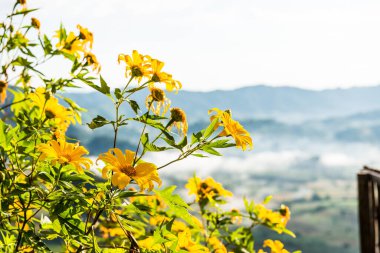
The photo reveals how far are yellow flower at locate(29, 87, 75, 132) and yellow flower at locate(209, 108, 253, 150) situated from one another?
50 cm

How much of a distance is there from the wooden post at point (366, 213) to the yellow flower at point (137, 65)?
239 centimetres

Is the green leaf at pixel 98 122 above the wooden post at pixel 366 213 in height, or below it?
above

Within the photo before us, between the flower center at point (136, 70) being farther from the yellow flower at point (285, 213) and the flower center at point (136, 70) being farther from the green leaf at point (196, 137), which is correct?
the yellow flower at point (285, 213)

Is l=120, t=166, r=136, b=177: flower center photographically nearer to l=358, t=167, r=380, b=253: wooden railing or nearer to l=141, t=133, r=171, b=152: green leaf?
l=141, t=133, r=171, b=152: green leaf

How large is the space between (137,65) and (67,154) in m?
0.24

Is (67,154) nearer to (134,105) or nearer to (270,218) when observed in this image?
(134,105)

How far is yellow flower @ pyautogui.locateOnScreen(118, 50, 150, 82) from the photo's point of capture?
1.09 m

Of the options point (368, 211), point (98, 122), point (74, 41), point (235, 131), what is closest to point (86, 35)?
point (74, 41)

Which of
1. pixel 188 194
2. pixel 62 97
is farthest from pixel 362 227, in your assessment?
pixel 62 97

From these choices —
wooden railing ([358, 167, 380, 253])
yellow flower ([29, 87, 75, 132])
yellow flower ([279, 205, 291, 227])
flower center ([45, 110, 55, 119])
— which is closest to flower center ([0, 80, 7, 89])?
yellow flower ([29, 87, 75, 132])

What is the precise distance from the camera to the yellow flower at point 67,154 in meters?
0.97

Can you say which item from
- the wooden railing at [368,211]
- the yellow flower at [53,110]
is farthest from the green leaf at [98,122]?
the wooden railing at [368,211]

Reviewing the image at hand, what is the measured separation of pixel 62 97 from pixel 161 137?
0.61 metres

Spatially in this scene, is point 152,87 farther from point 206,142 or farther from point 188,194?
point 188,194
